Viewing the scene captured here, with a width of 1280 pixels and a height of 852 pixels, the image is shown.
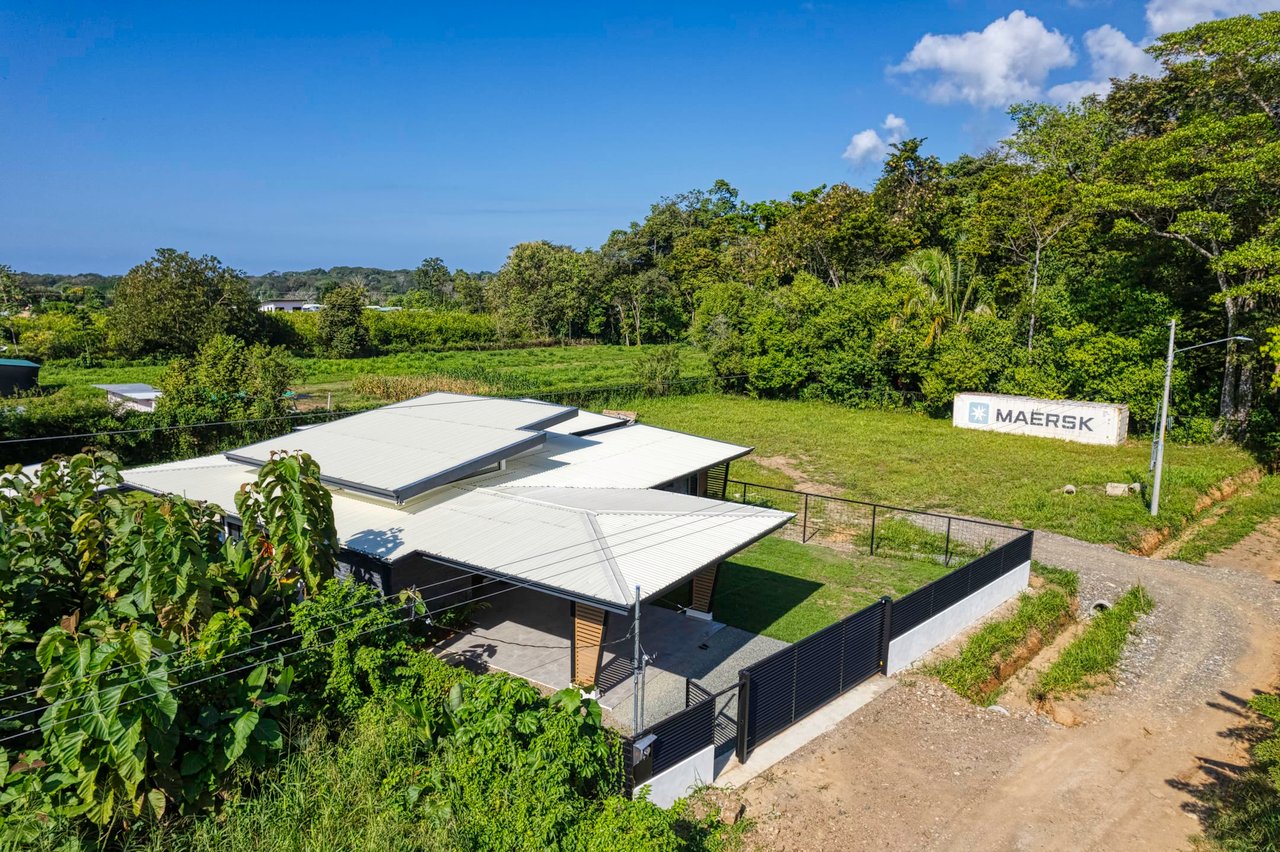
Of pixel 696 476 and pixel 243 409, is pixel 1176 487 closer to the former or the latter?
pixel 696 476

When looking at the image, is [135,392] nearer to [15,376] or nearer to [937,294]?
[15,376]

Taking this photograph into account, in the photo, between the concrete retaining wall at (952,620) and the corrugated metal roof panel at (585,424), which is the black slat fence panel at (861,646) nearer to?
the concrete retaining wall at (952,620)

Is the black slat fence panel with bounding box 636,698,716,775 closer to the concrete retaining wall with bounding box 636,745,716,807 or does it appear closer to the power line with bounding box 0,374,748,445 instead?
the concrete retaining wall with bounding box 636,745,716,807

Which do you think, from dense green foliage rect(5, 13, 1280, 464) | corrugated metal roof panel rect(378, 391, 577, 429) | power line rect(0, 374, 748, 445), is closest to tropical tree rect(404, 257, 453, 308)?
dense green foliage rect(5, 13, 1280, 464)

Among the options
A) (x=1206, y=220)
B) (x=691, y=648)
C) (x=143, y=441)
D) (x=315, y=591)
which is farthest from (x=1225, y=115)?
(x=143, y=441)

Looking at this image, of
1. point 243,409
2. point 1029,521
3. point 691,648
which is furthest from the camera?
point 243,409

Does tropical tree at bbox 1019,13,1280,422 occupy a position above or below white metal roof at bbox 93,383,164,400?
above
